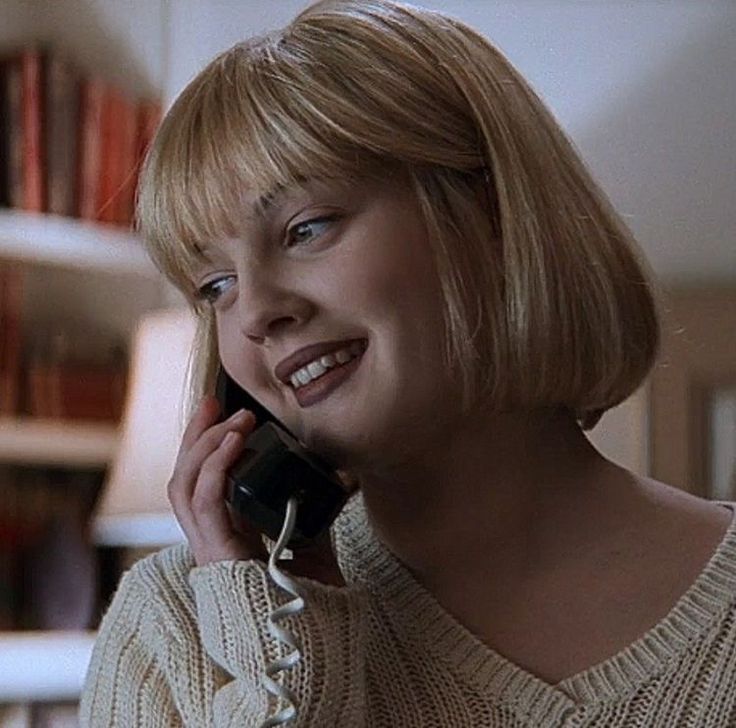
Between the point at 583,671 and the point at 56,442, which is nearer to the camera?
the point at 583,671

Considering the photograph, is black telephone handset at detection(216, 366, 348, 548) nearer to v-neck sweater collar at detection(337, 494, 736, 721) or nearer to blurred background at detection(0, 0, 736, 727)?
v-neck sweater collar at detection(337, 494, 736, 721)

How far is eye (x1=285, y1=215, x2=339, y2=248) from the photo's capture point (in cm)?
87

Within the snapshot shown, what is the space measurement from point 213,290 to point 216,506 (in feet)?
0.44

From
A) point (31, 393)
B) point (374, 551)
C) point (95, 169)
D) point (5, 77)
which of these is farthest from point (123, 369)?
point (374, 551)

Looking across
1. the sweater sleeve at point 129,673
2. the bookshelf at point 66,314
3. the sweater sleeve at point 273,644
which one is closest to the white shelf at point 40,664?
the bookshelf at point 66,314

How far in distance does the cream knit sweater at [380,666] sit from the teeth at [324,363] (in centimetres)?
12

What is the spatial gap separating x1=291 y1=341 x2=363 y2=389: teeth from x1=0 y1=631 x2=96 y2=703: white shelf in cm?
159

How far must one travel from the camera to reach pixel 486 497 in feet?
3.11

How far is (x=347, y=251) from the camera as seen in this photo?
87 centimetres

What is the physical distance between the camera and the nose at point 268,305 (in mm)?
875

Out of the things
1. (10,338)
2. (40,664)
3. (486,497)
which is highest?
(486,497)

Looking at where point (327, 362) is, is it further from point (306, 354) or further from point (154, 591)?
point (154, 591)

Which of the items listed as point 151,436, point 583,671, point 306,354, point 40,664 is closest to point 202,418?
point 306,354

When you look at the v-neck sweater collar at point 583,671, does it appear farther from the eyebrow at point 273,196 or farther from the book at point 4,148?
the book at point 4,148
